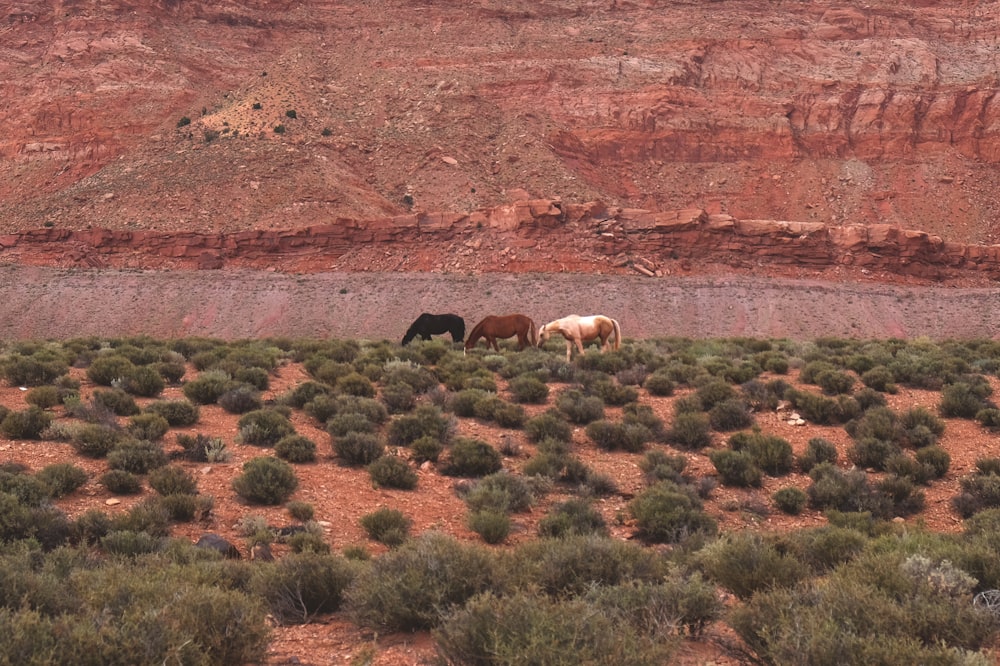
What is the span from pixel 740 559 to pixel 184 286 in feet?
136

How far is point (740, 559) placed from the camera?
6926 millimetres

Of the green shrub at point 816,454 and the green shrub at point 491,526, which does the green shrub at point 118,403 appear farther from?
the green shrub at point 816,454

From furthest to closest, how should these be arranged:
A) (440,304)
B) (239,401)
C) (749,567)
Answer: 1. (440,304)
2. (239,401)
3. (749,567)

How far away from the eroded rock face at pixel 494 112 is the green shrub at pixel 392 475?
133 ft

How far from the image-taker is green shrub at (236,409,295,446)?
12555 millimetres

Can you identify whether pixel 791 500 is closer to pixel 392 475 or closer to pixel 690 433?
pixel 690 433

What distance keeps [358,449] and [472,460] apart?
5.37ft

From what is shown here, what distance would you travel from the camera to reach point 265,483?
397 inches

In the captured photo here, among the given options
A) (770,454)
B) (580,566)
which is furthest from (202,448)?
(770,454)

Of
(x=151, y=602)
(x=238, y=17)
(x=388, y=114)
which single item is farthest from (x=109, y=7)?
(x=151, y=602)

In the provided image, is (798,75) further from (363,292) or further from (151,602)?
(151,602)

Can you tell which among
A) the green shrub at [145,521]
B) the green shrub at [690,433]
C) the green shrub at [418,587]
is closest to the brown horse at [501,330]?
the green shrub at [690,433]

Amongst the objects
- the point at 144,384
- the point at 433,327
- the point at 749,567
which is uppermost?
the point at 433,327

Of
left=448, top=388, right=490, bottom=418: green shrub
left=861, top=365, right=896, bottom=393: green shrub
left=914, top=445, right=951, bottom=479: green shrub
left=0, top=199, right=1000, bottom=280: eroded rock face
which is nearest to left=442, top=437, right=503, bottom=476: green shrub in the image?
left=448, top=388, right=490, bottom=418: green shrub
